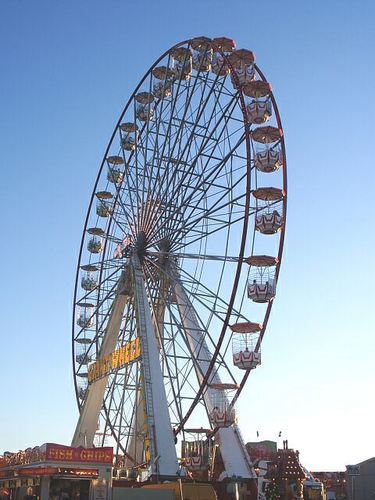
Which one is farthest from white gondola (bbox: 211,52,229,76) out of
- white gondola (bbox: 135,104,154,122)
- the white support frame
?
the white support frame

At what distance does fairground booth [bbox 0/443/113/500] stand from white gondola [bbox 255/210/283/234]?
992 centimetres

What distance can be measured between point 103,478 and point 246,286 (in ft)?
28.9

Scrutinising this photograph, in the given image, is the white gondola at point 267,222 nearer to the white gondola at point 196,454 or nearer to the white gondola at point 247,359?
the white gondola at point 247,359

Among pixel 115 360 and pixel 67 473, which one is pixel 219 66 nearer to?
pixel 115 360

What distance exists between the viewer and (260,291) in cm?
2497

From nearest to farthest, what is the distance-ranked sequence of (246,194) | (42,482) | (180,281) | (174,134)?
(42,482), (246,194), (180,281), (174,134)

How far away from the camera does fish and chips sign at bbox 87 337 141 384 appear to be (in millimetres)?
26391

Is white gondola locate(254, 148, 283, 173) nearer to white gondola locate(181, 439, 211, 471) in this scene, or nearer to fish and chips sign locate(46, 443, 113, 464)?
white gondola locate(181, 439, 211, 471)

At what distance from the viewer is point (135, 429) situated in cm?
2850

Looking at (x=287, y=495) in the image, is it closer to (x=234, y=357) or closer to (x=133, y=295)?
(x=234, y=357)

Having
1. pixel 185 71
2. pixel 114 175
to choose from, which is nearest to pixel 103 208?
pixel 114 175

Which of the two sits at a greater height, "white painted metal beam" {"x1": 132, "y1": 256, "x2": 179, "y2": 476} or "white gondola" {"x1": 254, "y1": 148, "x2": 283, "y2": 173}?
"white gondola" {"x1": 254, "y1": 148, "x2": 283, "y2": 173}

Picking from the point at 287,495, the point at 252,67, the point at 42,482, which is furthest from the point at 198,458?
the point at 252,67

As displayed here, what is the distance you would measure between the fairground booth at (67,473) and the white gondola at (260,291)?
Answer: 310 inches
